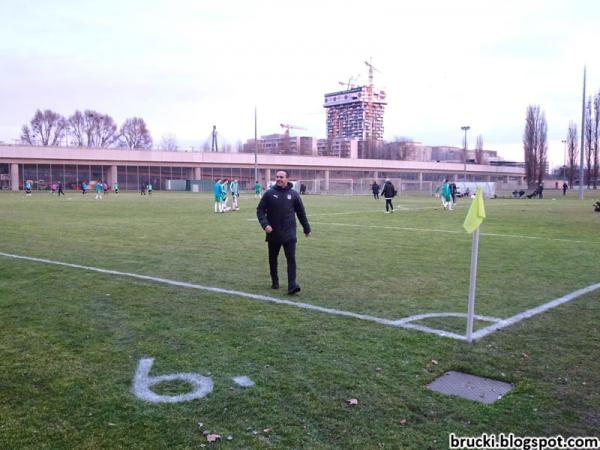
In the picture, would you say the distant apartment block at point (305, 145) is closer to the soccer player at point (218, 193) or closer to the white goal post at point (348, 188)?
the white goal post at point (348, 188)

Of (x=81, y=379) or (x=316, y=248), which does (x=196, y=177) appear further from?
(x=81, y=379)

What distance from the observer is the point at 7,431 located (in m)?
3.71

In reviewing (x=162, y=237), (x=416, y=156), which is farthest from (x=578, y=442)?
(x=416, y=156)

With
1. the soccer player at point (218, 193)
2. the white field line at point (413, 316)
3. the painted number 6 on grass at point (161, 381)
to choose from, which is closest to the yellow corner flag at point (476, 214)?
the white field line at point (413, 316)

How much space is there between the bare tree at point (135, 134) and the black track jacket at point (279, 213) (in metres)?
115

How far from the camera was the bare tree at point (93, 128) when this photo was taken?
11150 centimetres

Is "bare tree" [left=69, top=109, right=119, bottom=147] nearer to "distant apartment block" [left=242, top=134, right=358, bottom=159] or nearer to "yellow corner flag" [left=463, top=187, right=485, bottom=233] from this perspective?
"distant apartment block" [left=242, top=134, right=358, bottom=159]

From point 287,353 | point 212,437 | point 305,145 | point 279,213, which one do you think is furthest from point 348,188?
point 305,145

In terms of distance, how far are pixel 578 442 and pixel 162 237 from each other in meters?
13.3

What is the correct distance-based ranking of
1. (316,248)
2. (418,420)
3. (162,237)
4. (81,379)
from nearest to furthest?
1. (418,420)
2. (81,379)
3. (316,248)
4. (162,237)

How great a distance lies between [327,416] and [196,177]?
3337 inches

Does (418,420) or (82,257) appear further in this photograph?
(82,257)

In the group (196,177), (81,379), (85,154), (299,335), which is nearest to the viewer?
(81,379)

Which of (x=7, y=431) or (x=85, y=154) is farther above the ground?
(x=85, y=154)
